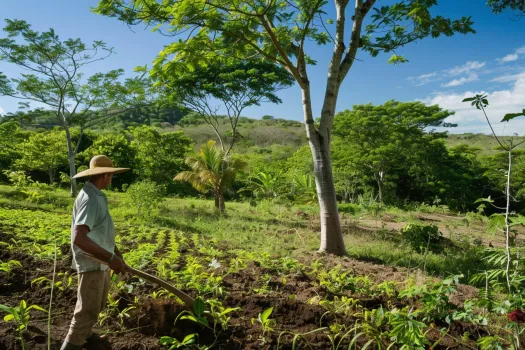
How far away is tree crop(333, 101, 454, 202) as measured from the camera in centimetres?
2420

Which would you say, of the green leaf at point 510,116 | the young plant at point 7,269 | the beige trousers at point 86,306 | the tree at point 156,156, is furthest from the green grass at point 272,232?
the tree at point 156,156

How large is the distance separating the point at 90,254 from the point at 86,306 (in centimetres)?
42

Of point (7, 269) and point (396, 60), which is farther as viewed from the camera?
point (396, 60)

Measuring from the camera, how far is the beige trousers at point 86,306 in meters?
2.55

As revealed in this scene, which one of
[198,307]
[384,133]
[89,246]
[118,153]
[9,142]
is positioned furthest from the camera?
[384,133]

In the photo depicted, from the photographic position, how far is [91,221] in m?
2.55

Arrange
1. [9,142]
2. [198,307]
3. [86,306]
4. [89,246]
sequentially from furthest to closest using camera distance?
[9,142], [198,307], [86,306], [89,246]

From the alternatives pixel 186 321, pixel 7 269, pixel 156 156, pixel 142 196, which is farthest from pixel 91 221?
pixel 156 156

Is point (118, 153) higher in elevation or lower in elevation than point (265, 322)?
higher

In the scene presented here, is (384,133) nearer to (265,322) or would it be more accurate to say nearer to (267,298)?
(267,298)

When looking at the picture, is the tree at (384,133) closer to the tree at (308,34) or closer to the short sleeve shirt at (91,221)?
the tree at (308,34)

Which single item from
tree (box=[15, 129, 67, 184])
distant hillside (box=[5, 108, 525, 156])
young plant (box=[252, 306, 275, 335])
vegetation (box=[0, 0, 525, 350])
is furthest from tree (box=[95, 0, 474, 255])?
distant hillside (box=[5, 108, 525, 156])

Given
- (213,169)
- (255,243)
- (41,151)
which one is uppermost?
(41,151)

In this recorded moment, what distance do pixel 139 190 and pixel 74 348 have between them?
26.4 ft
